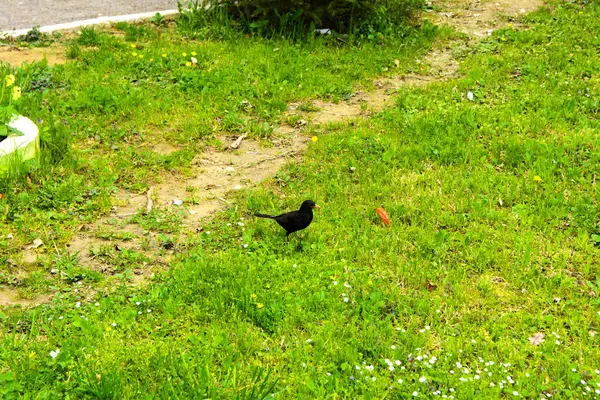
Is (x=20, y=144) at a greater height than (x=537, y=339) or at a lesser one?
greater

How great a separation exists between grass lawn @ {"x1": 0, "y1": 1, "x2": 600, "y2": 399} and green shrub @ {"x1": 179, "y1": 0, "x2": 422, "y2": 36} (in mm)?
455

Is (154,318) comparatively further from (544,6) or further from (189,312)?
(544,6)

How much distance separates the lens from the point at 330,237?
5344mm

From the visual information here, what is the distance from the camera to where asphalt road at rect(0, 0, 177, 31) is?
9.27m

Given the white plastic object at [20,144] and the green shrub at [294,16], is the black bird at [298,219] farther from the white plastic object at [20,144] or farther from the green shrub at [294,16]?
the green shrub at [294,16]

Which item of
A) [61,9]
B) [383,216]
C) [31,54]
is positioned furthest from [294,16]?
[383,216]

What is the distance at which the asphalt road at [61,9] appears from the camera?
9.27 m

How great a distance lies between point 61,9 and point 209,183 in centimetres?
491

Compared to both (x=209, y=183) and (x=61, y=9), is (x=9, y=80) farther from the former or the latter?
(x=61, y=9)

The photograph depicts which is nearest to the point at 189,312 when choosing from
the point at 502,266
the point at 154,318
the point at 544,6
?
the point at 154,318

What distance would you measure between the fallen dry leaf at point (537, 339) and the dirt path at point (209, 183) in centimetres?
250

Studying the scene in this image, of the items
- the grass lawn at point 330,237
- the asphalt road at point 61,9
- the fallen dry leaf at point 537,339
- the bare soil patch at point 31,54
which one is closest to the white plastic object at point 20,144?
the grass lawn at point 330,237

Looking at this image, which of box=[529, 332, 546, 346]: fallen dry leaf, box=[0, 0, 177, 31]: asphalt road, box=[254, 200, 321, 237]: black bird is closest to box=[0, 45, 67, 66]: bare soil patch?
box=[0, 0, 177, 31]: asphalt road

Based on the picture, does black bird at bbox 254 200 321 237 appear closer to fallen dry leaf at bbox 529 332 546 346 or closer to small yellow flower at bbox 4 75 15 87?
fallen dry leaf at bbox 529 332 546 346
